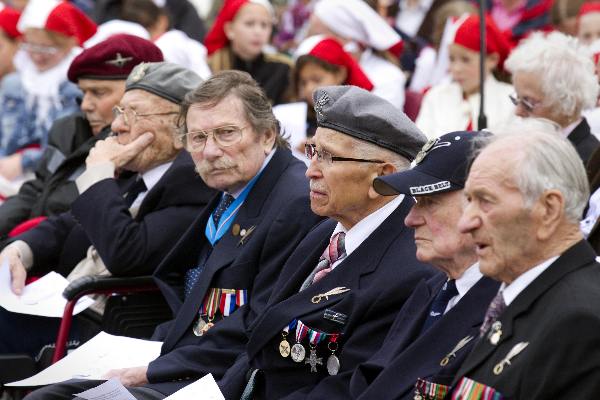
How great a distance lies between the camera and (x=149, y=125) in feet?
19.6

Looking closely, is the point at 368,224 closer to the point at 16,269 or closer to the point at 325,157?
the point at 325,157

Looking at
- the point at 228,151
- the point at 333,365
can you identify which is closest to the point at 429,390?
the point at 333,365

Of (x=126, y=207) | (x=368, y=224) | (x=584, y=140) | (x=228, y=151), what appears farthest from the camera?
(x=584, y=140)

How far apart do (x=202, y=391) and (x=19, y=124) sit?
490 centimetres

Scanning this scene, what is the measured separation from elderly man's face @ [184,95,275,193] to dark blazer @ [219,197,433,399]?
2.65ft

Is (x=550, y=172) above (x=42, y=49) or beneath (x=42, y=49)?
above

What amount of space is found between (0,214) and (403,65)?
4.41 meters

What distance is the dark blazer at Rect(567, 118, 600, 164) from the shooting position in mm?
5793

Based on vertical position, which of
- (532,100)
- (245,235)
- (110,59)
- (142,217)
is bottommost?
(142,217)

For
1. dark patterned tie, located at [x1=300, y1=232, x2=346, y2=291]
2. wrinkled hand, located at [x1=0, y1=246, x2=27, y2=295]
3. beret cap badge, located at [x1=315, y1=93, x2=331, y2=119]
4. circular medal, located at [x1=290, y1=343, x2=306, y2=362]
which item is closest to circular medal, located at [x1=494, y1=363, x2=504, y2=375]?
circular medal, located at [x1=290, y1=343, x2=306, y2=362]

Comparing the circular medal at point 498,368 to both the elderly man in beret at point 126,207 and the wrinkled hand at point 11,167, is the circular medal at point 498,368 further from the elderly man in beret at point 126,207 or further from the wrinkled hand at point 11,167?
the wrinkled hand at point 11,167

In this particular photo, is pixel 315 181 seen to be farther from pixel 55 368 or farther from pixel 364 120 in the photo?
pixel 55 368

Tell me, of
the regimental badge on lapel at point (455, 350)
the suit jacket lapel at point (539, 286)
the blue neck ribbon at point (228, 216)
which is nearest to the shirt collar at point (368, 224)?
the regimental badge on lapel at point (455, 350)

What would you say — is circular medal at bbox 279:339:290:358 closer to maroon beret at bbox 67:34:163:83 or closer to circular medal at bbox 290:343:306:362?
circular medal at bbox 290:343:306:362
